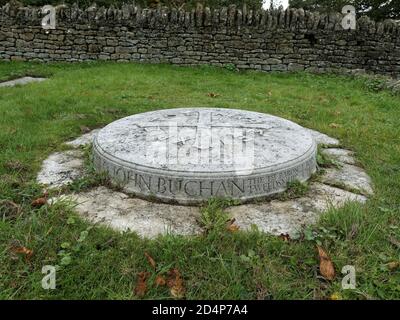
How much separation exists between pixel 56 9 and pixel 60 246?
841cm

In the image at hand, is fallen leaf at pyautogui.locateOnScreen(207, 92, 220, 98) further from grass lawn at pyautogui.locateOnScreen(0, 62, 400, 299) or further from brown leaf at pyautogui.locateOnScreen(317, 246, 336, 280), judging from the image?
brown leaf at pyautogui.locateOnScreen(317, 246, 336, 280)

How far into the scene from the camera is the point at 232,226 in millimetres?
2574

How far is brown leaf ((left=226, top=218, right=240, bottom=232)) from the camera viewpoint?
2543mm

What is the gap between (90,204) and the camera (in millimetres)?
2867

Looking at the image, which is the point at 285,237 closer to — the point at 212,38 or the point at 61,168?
the point at 61,168

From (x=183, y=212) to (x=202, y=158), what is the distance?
474 millimetres

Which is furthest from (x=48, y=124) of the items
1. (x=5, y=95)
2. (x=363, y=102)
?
(x=363, y=102)

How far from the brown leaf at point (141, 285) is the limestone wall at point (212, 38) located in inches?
308

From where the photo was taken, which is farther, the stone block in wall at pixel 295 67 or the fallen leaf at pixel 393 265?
the stone block in wall at pixel 295 67

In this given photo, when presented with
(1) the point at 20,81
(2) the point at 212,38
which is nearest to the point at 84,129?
(1) the point at 20,81

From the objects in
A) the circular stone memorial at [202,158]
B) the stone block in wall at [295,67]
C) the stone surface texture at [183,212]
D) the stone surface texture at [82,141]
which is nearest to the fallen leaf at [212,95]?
the stone surface texture at [82,141]

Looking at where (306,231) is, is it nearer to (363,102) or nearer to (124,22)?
(363,102)

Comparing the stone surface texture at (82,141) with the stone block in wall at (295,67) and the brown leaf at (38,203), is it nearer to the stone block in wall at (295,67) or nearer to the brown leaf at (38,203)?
the brown leaf at (38,203)

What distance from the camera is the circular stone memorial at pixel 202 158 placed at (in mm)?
2859
